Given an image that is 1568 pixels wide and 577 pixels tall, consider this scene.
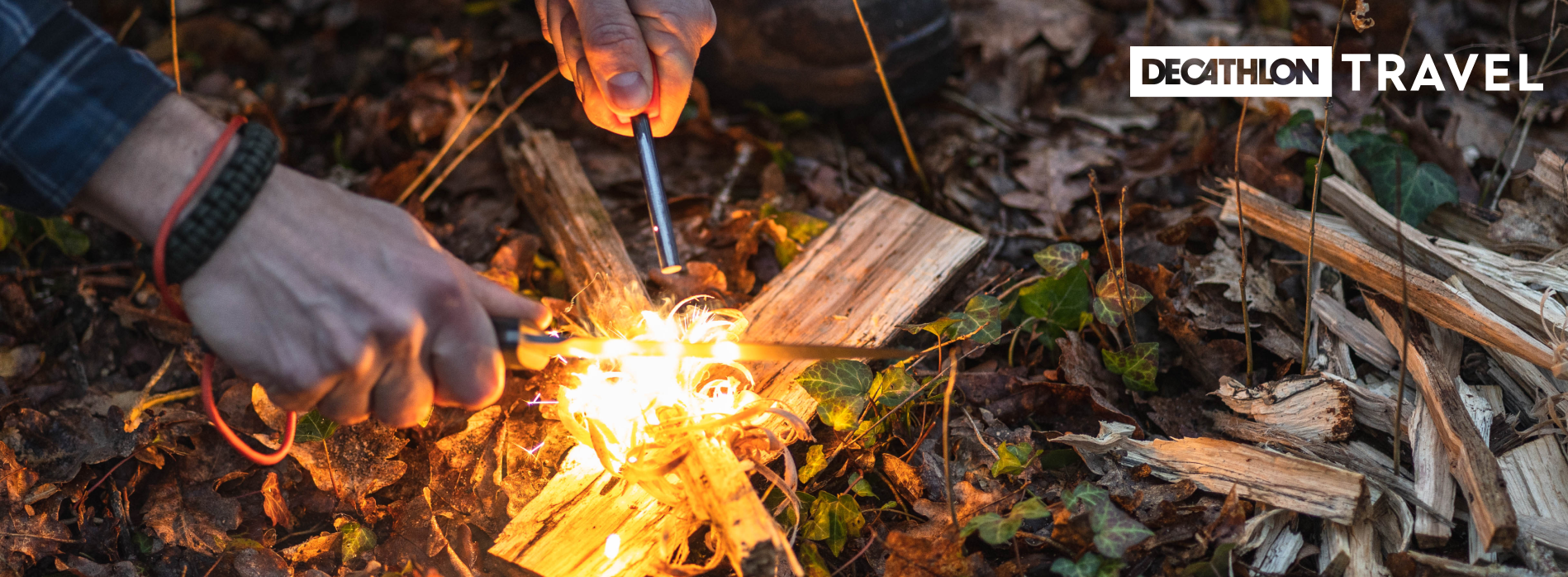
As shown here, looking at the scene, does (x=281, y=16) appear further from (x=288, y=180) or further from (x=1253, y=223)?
(x=1253, y=223)

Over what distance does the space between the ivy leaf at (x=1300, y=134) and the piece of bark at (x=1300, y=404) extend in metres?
0.96

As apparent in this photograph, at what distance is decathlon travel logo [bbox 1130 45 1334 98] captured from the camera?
3.00 m

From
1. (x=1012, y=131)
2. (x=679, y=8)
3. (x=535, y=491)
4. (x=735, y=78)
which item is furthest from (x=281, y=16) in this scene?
(x=1012, y=131)

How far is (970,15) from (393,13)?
2649 millimetres

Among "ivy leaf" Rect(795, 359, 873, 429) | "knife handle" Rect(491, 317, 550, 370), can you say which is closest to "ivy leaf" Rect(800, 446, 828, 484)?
"ivy leaf" Rect(795, 359, 873, 429)

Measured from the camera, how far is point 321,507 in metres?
2.06

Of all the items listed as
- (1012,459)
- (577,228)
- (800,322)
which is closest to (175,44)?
(577,228)

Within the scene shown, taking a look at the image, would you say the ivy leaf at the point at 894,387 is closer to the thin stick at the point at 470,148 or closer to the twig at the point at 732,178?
the twig at the point at 732,178

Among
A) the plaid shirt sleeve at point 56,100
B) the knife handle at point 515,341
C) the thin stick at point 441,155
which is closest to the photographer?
the plaid shirt sleeve at point 56,100

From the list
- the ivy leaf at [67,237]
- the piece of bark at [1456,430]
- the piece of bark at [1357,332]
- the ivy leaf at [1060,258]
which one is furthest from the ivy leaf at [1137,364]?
the ivy leaf at [67,237]

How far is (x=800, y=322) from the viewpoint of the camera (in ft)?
7.33

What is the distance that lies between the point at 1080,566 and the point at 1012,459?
0.94 ft

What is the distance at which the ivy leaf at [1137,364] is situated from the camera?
2.10m

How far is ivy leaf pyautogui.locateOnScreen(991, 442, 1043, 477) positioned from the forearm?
1745mm
